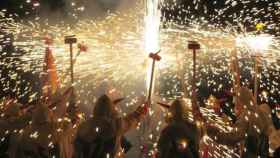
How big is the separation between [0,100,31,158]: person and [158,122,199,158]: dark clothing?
218 cm

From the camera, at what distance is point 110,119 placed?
5.16 metres

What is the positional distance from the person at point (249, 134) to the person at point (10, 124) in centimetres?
266

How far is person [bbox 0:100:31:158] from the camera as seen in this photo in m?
5.96

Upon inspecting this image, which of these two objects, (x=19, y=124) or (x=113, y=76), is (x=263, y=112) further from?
(x=113, y=76)

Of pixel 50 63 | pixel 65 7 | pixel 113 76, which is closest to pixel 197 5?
pixel 65 7

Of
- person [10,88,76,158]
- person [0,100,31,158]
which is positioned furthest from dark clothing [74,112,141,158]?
person [0,100,31,158]

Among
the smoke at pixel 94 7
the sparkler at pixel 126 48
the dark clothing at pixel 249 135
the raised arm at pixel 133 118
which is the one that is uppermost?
the smoke at pixel 94 7

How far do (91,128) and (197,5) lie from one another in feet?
34.3

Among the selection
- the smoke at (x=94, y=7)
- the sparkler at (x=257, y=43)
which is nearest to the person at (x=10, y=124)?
the sparkler at (x=257, y=43)

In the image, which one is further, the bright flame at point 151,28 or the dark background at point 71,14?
the dark background at point 71,14

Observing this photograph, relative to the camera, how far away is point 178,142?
4.83 m

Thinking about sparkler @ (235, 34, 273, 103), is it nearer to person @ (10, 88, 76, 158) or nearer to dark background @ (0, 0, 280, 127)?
person @ (10, 88, 76, 158)

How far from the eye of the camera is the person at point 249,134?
573 centimetres

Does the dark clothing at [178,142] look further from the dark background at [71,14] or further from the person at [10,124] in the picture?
the dark background at [71,14]
